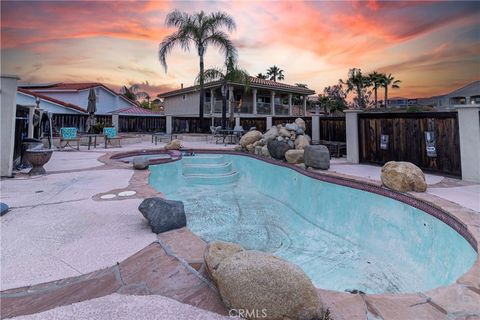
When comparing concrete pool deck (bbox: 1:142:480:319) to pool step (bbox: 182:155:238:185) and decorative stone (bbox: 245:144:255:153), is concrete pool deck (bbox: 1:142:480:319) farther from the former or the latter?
decorative stone (bbox: 245:144:255:153)

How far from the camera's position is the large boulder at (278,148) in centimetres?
870

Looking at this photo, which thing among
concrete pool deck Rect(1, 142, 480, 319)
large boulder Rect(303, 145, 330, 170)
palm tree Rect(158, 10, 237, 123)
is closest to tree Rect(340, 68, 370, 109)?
palm tree Rect(158, 10, 237, 123)

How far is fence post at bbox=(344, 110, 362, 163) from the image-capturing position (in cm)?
826

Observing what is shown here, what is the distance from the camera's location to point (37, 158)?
19.5ft

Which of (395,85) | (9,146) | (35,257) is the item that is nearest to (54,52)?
(9,146)

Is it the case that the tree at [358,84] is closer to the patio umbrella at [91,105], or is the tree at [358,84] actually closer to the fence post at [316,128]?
the fence post at [316,128]

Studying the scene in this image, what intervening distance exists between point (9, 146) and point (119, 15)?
7571mm

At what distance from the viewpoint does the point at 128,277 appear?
208 centimetres

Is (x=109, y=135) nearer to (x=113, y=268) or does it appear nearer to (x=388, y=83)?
(x=113, y=268)

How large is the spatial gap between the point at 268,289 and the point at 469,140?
20.4 feet

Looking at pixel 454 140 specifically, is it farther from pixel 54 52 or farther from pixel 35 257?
pixel 54 52

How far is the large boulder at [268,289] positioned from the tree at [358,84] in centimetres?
4446

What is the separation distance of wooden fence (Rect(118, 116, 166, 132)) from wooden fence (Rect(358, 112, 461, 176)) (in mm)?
15300

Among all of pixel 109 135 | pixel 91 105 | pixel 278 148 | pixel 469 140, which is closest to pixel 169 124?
pixel 91 105
